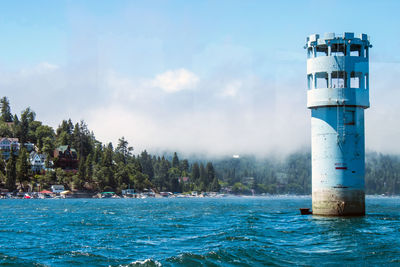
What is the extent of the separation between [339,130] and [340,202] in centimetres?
723

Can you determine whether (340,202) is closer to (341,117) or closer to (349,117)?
(341,117)

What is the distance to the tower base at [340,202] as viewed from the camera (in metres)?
56.2

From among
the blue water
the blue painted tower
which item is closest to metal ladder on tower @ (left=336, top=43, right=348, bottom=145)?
the blue painted tower

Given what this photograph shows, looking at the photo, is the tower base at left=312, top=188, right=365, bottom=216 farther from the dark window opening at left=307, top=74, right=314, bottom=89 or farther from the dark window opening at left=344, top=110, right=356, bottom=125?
the dark window opening at left=307, top=74, right=314, bottom=89

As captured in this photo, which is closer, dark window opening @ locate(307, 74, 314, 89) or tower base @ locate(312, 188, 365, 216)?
tower base @ locate(312, 188, 365, 216)

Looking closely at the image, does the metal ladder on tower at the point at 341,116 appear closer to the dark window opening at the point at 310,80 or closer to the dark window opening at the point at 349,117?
the dark window opening at the point at 349,117

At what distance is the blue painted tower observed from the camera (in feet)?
185

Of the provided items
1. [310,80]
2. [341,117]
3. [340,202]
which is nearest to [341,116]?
[341,117]

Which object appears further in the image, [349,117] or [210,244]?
[349,117]

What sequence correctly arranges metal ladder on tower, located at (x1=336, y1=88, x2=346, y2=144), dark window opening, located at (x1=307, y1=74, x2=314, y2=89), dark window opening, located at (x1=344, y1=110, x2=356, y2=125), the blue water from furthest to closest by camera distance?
dark window opening, located at (x1=307, y1=74, x2=314, y2=89)
dark window opening, located at (x1=344, y1=110, x2=356, y2=125)
metal ladder on tower, located at (x1=336, y1=88, x2=346, y2=144)
the blue water

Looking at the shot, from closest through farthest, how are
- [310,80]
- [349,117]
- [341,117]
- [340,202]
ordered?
[340,202]
[341,117]
[349,117]
[310,80]

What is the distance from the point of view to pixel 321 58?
5922 cm

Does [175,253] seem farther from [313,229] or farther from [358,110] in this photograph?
[358,110]

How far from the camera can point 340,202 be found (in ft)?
185
